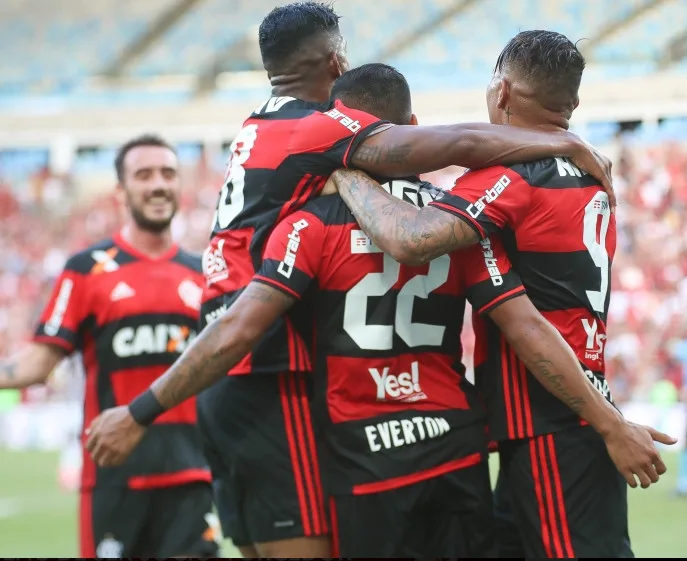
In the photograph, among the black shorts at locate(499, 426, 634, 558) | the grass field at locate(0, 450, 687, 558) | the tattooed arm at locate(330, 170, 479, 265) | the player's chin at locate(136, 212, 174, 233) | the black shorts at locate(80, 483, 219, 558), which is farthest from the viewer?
the grass field at locate(0, 450, 687, 558)

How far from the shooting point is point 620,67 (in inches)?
856

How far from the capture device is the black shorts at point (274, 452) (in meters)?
3.62

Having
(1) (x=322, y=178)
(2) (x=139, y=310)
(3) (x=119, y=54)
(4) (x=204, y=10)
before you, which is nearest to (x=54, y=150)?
(3) (x=119, y=54)

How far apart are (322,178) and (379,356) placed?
630 millimetres

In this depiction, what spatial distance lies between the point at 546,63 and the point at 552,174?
0.36 metres

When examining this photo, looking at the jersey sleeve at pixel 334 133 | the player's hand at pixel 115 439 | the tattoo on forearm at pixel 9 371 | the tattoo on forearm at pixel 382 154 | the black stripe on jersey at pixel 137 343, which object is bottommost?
the player's hand at pixel 115 439

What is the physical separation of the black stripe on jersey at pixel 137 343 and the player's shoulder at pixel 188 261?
333 millimetres

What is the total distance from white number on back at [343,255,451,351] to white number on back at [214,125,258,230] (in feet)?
1.83

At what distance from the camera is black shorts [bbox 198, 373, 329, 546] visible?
3.62 meters

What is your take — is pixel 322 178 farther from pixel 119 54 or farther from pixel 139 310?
pixel 119 54

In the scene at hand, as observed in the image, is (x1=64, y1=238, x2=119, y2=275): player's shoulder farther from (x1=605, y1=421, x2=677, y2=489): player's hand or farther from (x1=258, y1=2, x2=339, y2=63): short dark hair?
(x1=605, y1=421, x2=677, y2=489): player's hand

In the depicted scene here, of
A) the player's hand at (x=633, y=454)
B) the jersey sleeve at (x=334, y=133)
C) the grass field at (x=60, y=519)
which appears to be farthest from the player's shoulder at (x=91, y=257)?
the grass field at (x=60, y=519)

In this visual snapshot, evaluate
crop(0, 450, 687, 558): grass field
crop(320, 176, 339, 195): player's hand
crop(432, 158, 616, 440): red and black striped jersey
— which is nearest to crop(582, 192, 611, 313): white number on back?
crop(432, 158, 616, 440): red and black striped jersey

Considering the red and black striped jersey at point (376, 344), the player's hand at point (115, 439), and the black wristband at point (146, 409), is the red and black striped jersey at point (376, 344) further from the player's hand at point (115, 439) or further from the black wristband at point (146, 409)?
the player's hand at point (115, 439)
